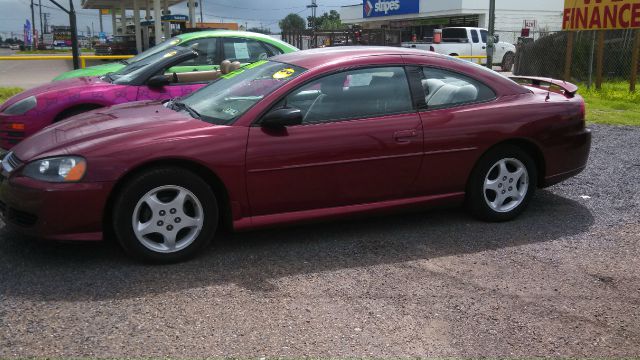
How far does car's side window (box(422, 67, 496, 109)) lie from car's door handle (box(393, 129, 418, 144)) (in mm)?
306

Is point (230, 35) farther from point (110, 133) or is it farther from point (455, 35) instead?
point (455, 35)

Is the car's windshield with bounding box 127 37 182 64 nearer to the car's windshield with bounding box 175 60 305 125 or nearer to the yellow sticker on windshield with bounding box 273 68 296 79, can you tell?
the car's windshield with bounding box 175 60 305 125

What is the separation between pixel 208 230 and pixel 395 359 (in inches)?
67.7

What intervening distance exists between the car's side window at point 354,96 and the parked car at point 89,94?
260 centimetres

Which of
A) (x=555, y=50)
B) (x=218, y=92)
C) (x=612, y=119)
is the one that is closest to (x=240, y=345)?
(x=218, y=92)

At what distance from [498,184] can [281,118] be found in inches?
79.9

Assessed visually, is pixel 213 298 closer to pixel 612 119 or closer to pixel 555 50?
pixel 612 119

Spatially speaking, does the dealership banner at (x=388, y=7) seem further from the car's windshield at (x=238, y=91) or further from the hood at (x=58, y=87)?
the car's windshield at (x=238, y=91)

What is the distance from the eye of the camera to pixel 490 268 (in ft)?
13.9

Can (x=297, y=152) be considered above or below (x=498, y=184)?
above

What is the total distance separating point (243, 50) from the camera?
26.9 ft

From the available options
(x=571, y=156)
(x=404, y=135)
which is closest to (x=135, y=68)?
(x=404, y=135)

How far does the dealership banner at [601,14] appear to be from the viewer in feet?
43.6

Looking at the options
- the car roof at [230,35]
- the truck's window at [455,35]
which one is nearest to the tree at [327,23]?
the truck's window at [455,35]
